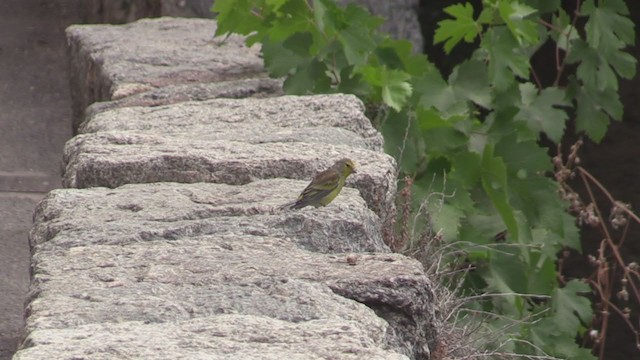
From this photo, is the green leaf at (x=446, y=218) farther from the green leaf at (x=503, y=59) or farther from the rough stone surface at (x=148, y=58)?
the rough stone surface at (x=148, y=58)

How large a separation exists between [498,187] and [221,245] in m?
1.41

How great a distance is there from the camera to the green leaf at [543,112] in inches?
162

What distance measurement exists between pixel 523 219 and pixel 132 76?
120 cm

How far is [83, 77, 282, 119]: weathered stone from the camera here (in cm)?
366

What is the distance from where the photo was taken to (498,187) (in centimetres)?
359

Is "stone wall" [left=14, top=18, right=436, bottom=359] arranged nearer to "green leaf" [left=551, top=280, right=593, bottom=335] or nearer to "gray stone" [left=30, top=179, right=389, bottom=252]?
"gray stone" [left=30, top=179, right=389, bottom=252]

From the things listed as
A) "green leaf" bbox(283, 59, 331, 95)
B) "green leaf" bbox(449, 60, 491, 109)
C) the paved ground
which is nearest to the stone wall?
"green leaf" bbox(283, 59, 331, 95)

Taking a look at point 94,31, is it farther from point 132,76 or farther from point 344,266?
point 344,266

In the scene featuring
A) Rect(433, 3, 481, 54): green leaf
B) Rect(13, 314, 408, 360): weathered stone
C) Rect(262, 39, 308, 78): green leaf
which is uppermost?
Rect(13, 314, 408, 360): weathered stone

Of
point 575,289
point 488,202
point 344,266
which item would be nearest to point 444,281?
point 488,202

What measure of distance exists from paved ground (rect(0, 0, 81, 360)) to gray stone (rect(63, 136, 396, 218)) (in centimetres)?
85

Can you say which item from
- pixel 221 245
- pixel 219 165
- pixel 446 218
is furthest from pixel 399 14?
pixel 221 245

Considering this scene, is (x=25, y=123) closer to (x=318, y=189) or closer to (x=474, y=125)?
(x=474, y=125)

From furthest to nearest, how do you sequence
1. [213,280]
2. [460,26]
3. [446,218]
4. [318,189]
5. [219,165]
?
[460,26], [446,218], [219,165], [318,189], [213,280]
